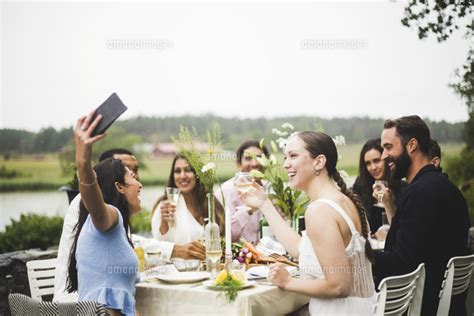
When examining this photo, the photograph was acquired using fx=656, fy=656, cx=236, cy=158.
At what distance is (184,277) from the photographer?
10.8 feet

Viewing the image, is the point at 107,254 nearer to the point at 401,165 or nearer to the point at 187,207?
the point at 401,165

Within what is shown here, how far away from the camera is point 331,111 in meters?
7.37

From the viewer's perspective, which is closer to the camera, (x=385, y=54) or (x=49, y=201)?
(x=49, y=201)

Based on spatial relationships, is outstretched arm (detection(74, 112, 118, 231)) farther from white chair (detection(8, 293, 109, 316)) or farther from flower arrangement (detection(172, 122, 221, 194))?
flower arrangement (detection(172, 122, 221, 194))

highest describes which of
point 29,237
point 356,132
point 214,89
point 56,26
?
point 56,26

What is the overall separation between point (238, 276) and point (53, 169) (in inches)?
156

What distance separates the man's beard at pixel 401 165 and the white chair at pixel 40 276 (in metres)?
2.18

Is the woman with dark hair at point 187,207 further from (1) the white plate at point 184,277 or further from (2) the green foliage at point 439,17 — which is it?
(2) the green foliage at point 439,17

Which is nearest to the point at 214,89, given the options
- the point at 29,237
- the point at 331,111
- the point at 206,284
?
the point at 331,111

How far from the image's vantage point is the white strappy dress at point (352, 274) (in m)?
2.88

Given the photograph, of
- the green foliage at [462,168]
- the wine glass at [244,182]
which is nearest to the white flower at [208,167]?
the wine glass at [244,182]

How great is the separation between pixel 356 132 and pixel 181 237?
10.4 feet

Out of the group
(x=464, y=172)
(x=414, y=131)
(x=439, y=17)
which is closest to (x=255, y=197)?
(x=414, y=131)

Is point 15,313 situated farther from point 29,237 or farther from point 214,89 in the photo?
point 214,89
